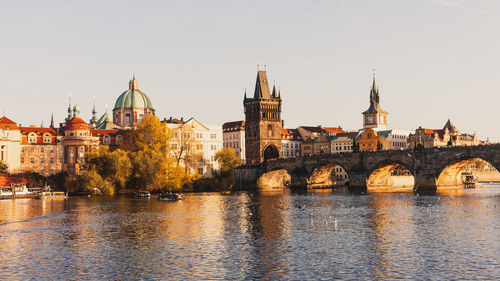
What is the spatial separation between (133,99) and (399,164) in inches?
3778

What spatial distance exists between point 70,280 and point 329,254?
16109 mm

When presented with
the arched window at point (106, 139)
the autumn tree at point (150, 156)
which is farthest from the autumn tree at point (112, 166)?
the arched window at point (106, 139)

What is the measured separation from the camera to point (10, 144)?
5364 inches

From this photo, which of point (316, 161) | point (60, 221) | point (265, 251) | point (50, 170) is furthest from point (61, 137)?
point (265, 251)

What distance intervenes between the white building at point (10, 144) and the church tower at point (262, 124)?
6792 centimetres

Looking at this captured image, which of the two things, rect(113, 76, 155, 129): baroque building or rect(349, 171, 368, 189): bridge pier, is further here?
rect(113, 76, 155, 129): baroque building

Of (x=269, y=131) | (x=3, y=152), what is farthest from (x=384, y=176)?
(x=3, y=152)

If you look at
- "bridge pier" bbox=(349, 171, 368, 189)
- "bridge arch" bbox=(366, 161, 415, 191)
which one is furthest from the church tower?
"bridge pier" bbox=(349, 171, 368, 189)

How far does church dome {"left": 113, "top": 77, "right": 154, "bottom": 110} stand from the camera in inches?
7397

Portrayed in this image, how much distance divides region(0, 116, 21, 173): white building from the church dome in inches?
2018

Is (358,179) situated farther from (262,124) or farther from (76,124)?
(76,124)

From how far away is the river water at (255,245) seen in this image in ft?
108

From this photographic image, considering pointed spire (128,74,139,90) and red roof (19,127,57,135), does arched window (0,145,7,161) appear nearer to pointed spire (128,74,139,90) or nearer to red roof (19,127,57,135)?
red roof (19,127,57,135)

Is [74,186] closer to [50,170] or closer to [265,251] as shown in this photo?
[50,170]
